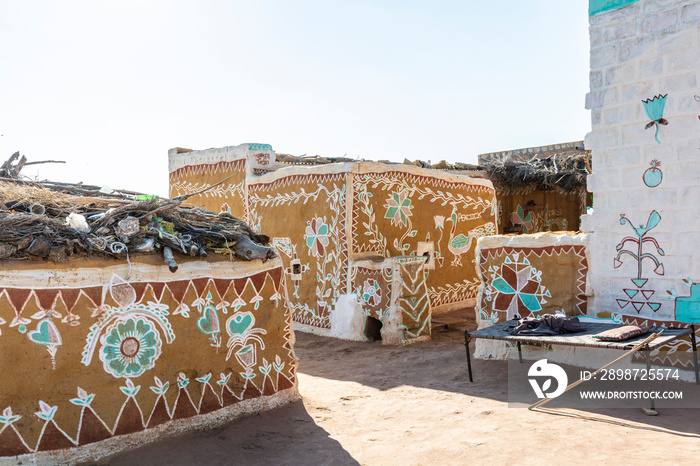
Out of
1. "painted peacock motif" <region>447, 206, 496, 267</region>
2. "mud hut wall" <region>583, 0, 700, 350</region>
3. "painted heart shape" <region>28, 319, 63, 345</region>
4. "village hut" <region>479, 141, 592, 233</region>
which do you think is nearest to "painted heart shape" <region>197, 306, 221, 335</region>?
"painted heart shape" <region>28, 319, 63, 345</region>

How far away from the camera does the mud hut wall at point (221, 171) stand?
36.9ft

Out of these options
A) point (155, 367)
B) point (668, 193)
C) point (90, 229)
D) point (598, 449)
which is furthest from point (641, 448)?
point (90, 229)

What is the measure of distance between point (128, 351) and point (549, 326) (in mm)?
3817

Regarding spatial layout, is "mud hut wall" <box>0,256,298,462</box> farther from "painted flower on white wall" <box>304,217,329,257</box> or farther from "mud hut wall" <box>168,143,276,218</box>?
"mud hut wall" <box>168,143,276,218</box>

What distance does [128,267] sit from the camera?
4.39 metres

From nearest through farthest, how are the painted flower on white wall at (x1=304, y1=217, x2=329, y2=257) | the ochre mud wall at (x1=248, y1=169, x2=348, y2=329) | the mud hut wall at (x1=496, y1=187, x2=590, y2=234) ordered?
the ochre mud wall at (x1=248, y1=169, x2=348, y2=329) < the painted flower on white wall at (x1=304, y1=217, x2=329, y2=257) < the mud hut wall at (x1=496, y1=187, x2=590, y2=234)

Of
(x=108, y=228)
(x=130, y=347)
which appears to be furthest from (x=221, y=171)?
(x=130, y=347)

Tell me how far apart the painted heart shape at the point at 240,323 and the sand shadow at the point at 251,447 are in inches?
29.8

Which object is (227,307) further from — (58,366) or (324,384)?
(324,384)

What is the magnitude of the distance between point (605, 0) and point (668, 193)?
7.19ft

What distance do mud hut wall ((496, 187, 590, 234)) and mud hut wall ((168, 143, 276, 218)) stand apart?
6918mm

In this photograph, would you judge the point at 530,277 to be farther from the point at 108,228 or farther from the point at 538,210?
the point at 538,210

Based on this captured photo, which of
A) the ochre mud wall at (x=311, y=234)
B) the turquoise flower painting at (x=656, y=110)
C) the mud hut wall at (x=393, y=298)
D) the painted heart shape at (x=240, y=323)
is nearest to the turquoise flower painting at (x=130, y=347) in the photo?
the painted heart shape at (x=240, y=323)

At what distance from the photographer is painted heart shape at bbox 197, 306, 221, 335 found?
481cm
